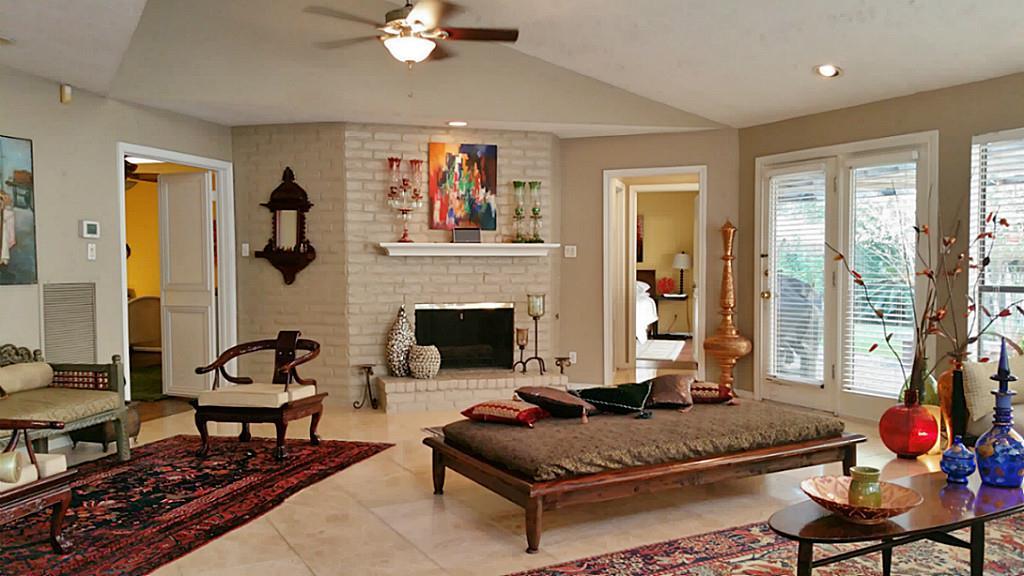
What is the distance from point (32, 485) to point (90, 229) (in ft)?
9.22

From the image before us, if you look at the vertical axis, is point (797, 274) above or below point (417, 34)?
below

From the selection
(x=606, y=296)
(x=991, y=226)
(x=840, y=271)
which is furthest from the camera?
(x=606, y=296)

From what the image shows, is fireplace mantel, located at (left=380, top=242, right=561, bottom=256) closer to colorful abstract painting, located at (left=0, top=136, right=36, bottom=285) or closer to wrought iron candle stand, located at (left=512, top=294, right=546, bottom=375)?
wrought iron candle stand, located at (left=512, top=294, right=546, bottom=375)

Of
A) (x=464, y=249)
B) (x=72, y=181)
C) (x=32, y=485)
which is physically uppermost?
(x=72, y=181)

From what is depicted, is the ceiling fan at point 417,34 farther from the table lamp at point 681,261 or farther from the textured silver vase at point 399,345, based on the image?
the table lamp at point 681,261

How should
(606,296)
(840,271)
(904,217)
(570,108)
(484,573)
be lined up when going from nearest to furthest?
(484,573) < (904,217) < (840,271) < (570,108) < (606,296)

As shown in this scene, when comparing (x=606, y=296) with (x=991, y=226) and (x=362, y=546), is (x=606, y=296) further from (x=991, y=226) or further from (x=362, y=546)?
(x=362, y=546)

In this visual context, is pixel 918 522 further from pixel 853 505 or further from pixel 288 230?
pixel 288 230

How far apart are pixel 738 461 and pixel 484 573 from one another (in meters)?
1.41

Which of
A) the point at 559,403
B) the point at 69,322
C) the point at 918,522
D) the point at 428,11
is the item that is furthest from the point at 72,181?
the point at 918,522

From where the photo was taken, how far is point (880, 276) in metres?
5.88

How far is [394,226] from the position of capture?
6.84 metres

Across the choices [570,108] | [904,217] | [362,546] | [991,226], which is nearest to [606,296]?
[570,108]

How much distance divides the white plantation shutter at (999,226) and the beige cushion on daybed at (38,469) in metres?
5.25
